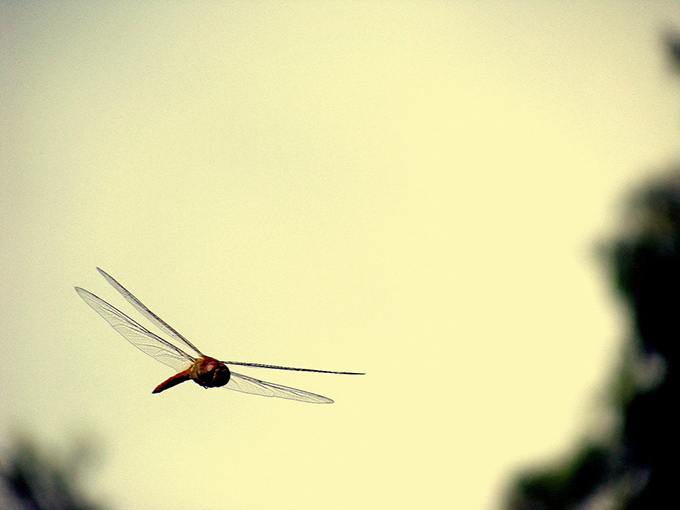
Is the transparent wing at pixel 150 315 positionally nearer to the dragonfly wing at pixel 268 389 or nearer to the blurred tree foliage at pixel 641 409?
the dragonfly wing at pixel 268 389

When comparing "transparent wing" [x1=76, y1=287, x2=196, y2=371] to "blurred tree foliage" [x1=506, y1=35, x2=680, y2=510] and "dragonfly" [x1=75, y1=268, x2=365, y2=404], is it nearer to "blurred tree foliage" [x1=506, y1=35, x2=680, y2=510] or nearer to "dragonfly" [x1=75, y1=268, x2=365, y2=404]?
"dragonfly" [x1=75, y1=268, x2=365, y2=404]

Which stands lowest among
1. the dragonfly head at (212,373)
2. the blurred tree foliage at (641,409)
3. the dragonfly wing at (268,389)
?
the dragonfly head at (212,373)

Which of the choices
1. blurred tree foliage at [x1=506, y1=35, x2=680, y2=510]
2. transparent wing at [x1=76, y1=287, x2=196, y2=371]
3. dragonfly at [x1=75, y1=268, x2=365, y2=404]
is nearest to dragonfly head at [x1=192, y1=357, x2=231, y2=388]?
dragonfly at [x1=75, y1=268, x2=365, y2=404]

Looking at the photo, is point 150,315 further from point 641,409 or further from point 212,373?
point 641,409

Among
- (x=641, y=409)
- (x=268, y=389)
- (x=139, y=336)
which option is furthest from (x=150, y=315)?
(x=641, y=409)

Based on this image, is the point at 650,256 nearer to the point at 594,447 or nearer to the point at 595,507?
the point at 594,447

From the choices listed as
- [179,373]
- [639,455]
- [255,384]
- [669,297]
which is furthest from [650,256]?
[179,373]

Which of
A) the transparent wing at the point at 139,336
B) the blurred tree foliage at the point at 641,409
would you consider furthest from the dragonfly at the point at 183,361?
the blurred tree foliage at the point at 641,409

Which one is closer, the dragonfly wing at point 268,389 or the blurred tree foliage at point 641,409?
the dragonfly wing at point 268,389
